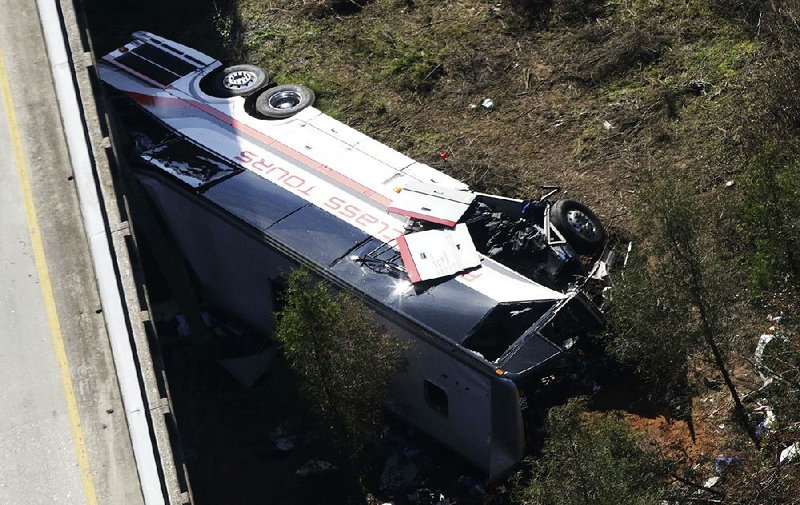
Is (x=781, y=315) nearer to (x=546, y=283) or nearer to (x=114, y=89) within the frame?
(x=546, y=283)

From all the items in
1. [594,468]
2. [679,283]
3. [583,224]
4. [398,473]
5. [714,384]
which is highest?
[679,283]

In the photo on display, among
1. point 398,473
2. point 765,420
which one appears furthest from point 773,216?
point 398,473

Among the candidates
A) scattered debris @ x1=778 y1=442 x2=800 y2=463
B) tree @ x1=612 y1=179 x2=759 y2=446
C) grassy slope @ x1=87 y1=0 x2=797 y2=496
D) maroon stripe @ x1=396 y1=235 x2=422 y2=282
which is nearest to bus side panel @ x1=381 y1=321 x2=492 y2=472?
maroon stripe @ x1=396 y1=235 x2=422 y2=282

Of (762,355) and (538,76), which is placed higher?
(762,355)

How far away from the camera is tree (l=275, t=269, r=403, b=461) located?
13633 mm

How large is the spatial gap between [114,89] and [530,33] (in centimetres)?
879

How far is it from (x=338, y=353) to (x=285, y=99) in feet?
19.1

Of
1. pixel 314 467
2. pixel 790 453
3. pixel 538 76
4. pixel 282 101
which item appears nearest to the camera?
pixel 790 453

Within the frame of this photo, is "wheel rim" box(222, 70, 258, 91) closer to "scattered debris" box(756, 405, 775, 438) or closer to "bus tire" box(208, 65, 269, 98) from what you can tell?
"bus tire" box(208, 65, 269, 98)

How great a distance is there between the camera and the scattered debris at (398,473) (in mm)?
15203

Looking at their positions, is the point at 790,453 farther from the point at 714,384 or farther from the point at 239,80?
the point at 239,80

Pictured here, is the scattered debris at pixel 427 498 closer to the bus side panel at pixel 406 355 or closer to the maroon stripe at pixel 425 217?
the bus side panel at pixel 406 355

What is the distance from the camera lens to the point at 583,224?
53.1 ft

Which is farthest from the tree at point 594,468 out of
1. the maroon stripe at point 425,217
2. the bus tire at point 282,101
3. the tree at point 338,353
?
the bus tire at point 282,101
